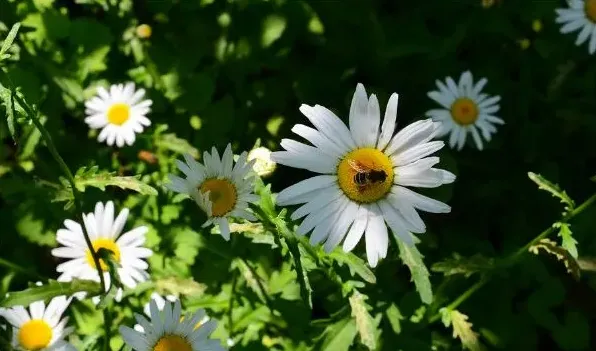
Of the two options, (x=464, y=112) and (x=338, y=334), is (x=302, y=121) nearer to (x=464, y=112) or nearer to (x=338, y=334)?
(x=464, y=112)

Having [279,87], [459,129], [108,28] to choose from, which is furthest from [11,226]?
[459,129]

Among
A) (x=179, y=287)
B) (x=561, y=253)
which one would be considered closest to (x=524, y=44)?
(x=561, y=253)

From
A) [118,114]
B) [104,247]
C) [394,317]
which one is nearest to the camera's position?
[104,247]

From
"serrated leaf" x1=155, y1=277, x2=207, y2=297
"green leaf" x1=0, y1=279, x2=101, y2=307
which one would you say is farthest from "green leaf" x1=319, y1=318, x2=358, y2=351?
"green leaf" x1=0, y1=279, x2=101, y2=307

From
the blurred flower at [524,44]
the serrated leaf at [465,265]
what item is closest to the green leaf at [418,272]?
the serrated leaf at [465,265]

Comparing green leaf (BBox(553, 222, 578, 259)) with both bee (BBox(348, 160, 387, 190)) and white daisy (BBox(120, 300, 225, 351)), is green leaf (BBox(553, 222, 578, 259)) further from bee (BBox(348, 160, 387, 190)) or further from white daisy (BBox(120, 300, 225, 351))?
white daisy (BBox(120, 300, 225, 351))

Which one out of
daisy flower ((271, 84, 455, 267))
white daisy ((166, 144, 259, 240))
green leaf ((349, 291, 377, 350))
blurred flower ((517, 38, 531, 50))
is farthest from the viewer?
blurred flower ((517, 38, 531, 50))

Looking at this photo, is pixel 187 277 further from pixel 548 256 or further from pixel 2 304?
pixel 548 256
